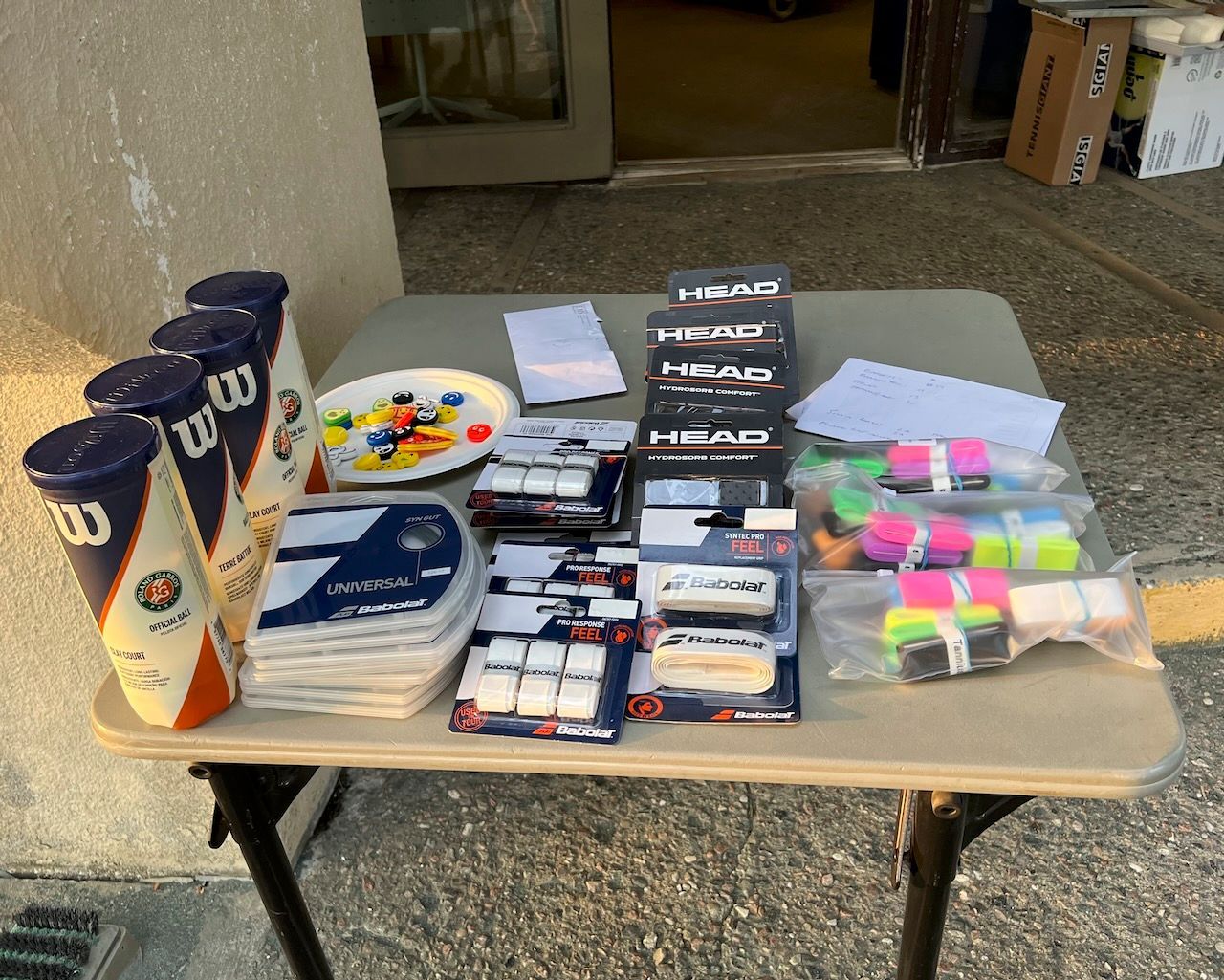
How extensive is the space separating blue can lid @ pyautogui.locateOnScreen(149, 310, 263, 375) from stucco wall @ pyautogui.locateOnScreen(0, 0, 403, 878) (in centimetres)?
28

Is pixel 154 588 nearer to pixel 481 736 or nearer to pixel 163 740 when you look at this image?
pixel 163 740

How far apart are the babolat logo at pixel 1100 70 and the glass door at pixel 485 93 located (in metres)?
1.62

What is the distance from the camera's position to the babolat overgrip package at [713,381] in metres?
1.12

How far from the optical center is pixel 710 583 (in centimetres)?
85

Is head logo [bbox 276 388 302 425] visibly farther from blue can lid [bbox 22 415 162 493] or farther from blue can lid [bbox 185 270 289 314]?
blue can lid [bbox 22 415 162 493]

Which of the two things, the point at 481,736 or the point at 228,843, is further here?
the point at 228,843

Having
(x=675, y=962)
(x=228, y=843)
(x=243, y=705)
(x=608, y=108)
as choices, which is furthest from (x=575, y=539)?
(x=608, y=108)

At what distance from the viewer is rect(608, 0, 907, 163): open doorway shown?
418 centimetres

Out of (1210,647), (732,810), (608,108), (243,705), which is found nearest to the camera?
(243,705)

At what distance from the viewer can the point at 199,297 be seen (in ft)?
3.09

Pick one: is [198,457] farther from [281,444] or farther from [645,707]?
[645,707]

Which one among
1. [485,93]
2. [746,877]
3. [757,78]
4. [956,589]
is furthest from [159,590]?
[757,78]

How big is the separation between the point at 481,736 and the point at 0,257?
69 centimetres

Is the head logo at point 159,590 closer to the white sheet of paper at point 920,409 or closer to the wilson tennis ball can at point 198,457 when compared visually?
the wilson tennis ball can at point 198,457
